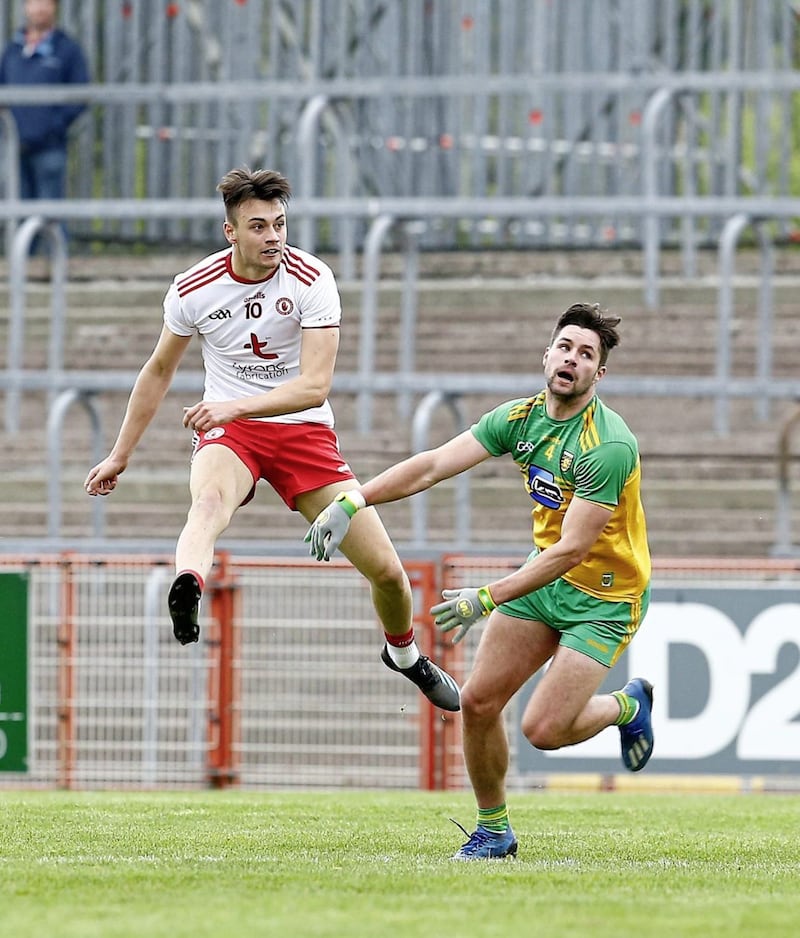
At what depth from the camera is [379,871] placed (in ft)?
28.8

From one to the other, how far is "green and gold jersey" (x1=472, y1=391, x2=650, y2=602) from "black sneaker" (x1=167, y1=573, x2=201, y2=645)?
4.34ft

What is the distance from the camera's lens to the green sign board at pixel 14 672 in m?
14.4

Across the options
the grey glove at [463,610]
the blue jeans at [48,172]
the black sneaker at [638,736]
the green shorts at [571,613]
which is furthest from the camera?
the blue jeans at [48,172]

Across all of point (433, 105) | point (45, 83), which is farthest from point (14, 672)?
point (433, 105)

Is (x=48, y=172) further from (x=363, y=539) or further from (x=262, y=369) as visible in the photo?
(x=363, y=539)

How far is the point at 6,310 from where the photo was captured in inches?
750

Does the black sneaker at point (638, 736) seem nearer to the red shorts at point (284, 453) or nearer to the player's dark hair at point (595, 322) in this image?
the red shorts at point (284, 453)

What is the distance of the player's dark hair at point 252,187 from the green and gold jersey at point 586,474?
1.36 m

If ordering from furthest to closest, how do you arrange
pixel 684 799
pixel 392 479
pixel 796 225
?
pixel 796 225 < pixel 684 799 < pixel 392 479

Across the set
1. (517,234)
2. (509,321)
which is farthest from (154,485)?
(517,234)

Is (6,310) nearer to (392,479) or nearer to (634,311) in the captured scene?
(634,311)

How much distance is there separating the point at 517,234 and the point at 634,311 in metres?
2.33

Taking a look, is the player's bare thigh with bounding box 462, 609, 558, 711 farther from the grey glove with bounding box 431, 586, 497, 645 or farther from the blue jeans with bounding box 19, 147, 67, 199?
the blue jeans with bounding box 19, 147, 67, 199

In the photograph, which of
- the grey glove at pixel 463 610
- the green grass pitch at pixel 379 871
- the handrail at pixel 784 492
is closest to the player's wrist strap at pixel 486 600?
the grey glove at pixel 463 610
